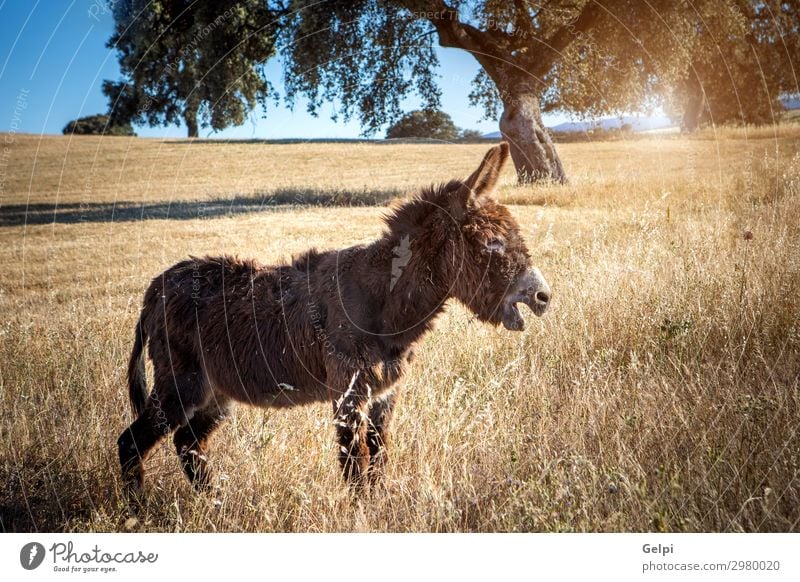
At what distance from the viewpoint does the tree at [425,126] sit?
493cm

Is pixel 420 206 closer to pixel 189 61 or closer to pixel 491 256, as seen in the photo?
pixel 491 256

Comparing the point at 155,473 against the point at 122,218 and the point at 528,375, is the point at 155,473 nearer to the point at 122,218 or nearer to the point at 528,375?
the point at 528,375

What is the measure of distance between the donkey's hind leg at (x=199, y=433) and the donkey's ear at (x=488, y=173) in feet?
7.10

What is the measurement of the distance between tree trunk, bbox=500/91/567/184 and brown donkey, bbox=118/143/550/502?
18.0ft

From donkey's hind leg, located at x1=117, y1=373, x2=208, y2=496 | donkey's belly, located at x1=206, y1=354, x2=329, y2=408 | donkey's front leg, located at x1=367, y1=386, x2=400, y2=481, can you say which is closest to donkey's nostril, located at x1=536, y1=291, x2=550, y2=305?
donkey's front leg, located at x1=367, y1=386, x2=400, y2=481

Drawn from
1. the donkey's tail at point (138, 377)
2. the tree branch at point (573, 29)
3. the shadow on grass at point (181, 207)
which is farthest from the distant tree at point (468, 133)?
the tree branch at point (573, 29)

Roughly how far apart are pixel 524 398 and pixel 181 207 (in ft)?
38.1

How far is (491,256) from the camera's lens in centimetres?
296

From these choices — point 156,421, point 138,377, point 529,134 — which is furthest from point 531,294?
point 529,134

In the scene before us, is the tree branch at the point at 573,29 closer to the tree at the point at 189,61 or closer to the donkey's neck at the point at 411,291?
the tree at the point at 189,61

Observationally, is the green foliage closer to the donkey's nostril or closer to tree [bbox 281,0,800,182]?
tree [bbox 281,0,800,182]

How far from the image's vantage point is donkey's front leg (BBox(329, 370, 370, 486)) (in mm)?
2904
